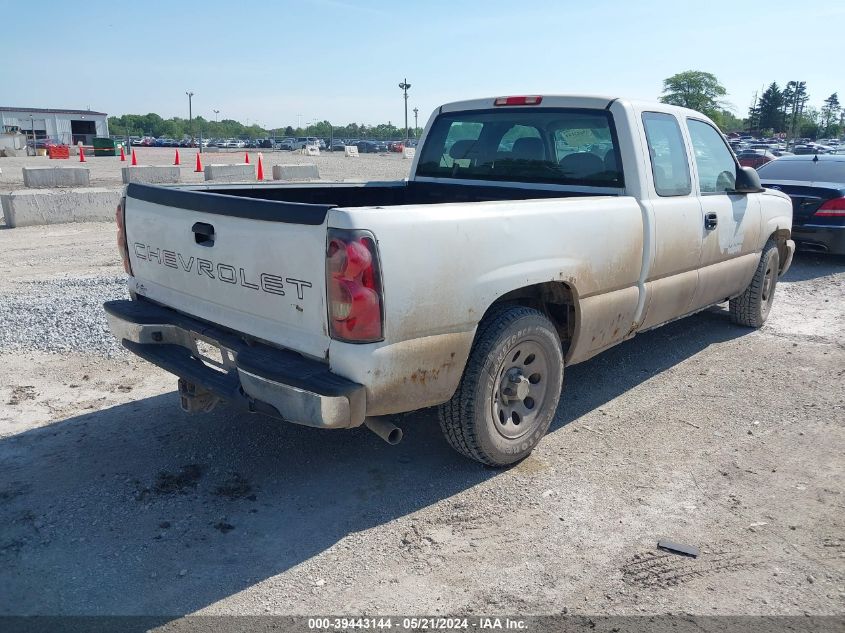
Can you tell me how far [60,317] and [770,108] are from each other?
4997 inches

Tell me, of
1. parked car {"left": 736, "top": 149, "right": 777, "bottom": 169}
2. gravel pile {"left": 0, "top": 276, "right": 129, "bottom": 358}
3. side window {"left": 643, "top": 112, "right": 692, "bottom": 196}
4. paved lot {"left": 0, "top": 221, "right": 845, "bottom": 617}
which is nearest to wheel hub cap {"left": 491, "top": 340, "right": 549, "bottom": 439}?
paved lot {"left": 0, "top": 221, "right": 845, "bottom": 617}

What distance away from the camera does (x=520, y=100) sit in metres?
5.17

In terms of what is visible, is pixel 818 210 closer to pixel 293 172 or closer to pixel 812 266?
pixel 812 266

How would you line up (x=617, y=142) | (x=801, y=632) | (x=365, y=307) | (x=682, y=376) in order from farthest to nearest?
1. (x=682, y=376)
2. (x=617, y=142)
3. (x=365, y=307)
4. (x=801, y=632)

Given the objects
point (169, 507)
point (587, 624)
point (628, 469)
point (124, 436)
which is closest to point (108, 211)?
point (124, 436)

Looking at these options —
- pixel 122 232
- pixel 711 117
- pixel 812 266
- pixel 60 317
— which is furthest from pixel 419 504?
pixel 711 117

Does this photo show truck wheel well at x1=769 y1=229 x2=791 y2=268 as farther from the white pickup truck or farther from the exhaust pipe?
the exhaust pipe

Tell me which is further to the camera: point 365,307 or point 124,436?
point 124,436

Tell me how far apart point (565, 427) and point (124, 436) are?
2.82 metres

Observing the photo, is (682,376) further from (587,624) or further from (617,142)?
(587,624)

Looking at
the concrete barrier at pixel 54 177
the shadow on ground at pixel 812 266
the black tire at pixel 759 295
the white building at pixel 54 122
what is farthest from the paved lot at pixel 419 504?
the white building at pixel 54 122

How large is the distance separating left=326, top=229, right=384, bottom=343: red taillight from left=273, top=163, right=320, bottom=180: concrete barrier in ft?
52.3

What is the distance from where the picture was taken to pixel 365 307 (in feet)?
9.87

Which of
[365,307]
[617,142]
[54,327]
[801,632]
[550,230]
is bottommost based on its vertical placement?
[801,632]
